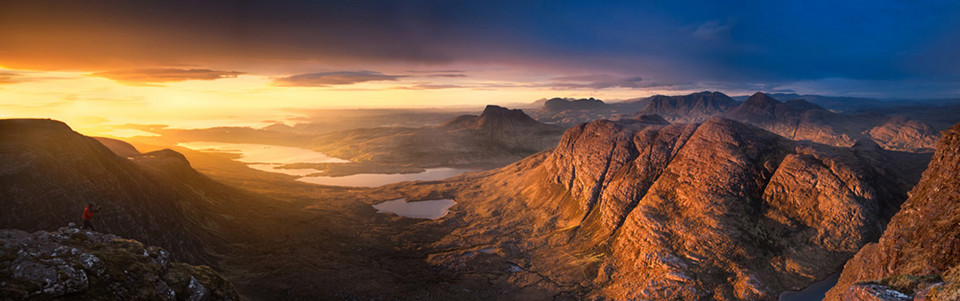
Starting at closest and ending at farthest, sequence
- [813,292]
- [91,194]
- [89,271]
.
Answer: [89,271], [813,292], [91,194]

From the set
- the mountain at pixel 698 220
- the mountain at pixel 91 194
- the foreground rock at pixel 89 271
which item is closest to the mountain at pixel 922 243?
the mountain at pixel 698 220

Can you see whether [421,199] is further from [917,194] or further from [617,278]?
[917,194]

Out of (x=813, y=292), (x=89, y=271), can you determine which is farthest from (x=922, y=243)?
(x=89, y=271)

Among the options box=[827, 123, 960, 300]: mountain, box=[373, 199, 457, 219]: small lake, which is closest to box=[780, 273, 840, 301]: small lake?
box=[827, 123, 960, 300]: mountain

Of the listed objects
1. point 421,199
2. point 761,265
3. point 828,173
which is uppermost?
point 828,173

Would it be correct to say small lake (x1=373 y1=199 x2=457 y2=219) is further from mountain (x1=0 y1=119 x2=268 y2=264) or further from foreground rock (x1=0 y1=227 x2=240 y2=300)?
foreground rock (x1=0 y1=227 x2=240 y2=300)

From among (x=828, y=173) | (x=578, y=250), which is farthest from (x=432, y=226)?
(x=828, y=173)

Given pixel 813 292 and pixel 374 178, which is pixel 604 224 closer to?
pixel 813 292
